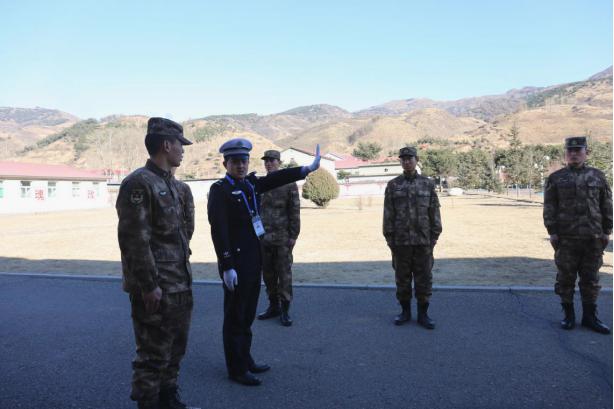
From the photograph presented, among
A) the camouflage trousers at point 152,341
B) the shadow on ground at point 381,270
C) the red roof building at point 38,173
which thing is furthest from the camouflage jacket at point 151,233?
the red roof building at point 38,173

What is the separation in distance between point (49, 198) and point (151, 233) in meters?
41.9

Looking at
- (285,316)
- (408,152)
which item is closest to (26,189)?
(285,316)

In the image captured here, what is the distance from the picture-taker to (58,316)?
18.8 ft

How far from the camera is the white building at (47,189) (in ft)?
117

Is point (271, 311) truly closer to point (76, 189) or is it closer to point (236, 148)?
point (236, 148)

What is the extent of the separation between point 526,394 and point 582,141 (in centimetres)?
282

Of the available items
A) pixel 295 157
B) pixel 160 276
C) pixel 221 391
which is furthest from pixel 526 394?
pixel 295 157

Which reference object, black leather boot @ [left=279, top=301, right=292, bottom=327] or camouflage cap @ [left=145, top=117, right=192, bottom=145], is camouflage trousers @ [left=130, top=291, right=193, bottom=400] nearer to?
camouflage cap @ [left=145, top=117, right=192, bottom=145]

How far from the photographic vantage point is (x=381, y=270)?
8.45 metres

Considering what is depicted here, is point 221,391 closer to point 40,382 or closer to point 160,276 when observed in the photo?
point 160,276

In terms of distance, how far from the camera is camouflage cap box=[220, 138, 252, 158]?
3.54 meters

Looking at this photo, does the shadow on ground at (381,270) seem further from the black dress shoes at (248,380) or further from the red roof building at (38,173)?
the red roof building at (38,173)

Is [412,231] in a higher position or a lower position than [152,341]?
higher

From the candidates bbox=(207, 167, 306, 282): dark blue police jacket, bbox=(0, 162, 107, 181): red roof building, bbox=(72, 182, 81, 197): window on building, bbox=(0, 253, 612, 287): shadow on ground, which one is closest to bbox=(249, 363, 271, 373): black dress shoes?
bbox=(207, 167, 306, 282): dark blue police jacket
